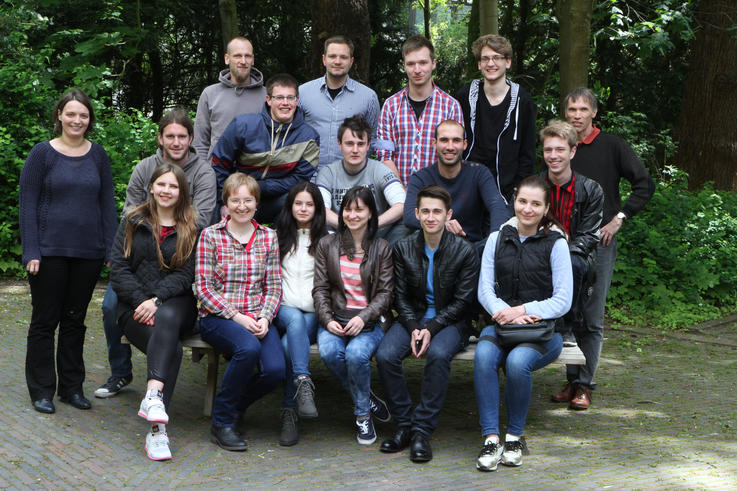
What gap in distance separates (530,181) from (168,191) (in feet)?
7.99

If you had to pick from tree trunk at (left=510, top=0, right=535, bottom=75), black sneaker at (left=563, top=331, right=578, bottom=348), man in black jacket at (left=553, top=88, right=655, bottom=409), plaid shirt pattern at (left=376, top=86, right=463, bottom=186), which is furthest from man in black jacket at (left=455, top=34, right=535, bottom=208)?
tree trunk at (left=510, top=0, right=535, bottom=75)

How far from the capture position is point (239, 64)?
268 inches

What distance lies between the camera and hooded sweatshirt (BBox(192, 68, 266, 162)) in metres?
6.88

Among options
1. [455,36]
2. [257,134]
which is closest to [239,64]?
[257,134]

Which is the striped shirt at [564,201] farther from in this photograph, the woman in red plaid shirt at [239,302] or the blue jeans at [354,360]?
the woman in red plaid shirt at [239,302]

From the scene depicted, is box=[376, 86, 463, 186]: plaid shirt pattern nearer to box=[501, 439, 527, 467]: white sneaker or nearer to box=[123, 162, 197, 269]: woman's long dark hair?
box=[123, 162, 197, 269]: woman's long dark hair

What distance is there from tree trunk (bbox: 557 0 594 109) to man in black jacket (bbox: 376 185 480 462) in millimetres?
4707

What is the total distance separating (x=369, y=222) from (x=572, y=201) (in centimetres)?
147

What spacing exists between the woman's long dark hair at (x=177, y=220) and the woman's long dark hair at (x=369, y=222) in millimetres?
1040

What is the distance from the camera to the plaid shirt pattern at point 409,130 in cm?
654

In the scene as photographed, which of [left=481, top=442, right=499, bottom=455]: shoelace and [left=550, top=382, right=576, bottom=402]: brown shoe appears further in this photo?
Result: [left=550, top=382, right=576, bottom=402]: brown shoe

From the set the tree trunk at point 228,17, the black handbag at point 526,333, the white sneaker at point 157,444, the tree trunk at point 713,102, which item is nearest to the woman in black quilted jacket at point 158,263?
the white sneaker at point 157,444

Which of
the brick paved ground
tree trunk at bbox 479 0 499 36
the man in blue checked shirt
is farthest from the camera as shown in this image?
tree trunk at bbox 479 0 499 36

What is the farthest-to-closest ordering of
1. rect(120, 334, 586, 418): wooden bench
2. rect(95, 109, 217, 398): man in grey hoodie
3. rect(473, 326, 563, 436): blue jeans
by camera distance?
rect(95, 109, 217, 398): man in grey hoodie
rect(120, 334, 586, 418): wooden bench
rect(473, 326, 563, 436): blue jeans
